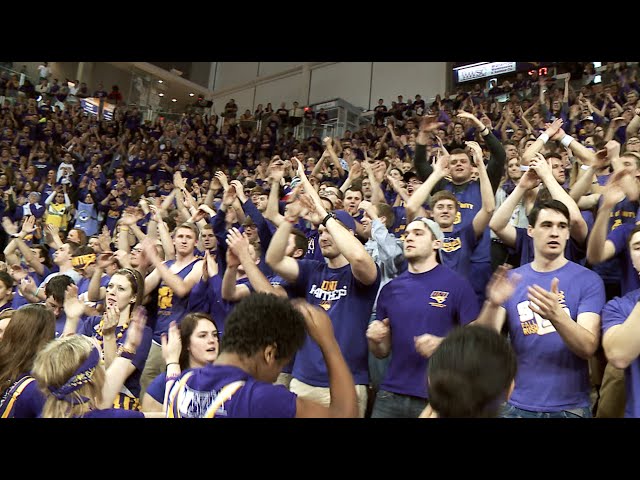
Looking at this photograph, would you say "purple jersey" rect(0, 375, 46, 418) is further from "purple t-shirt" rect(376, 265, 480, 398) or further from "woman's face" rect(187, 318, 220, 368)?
"purple t-shirt" rect(376, 265, 480, 398)

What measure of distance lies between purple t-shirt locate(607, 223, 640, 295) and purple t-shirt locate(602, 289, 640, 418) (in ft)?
2.40

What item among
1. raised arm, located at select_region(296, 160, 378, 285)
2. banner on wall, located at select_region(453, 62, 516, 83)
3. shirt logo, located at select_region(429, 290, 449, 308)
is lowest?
shirt logo, located at select_region(429, 290, 449, 308)

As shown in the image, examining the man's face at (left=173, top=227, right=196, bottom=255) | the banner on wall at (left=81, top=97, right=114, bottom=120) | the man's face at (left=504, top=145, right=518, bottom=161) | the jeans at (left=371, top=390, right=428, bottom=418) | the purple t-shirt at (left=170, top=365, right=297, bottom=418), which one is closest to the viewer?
the purple t-shirt at (left=170, top=365, right=297, bottom=418)

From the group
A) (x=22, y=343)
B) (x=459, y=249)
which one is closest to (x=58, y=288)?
(x=22, y=343)

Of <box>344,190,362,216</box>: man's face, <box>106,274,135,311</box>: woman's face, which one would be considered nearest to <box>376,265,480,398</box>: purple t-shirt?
<box>106,274,135,311</box>: woman's face

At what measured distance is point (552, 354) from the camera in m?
2.50

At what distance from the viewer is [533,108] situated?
9.32m

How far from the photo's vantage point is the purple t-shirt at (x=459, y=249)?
3869 mm

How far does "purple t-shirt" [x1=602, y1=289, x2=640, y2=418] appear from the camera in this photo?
231 centimetres

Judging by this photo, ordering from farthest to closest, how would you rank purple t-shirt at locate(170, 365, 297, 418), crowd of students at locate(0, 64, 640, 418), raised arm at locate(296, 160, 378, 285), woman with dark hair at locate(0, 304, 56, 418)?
raised arm at locate(296, 160, 378, 285), woman with dark hair at locate(0, 304, 56, 418), crowd of students at locate(0, 64, 640, 418), purple t-shirt at locate(170, 365, 297, 418)
